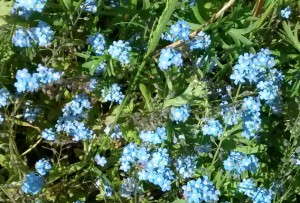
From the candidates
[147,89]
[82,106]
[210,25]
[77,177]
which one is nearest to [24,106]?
[82,106]

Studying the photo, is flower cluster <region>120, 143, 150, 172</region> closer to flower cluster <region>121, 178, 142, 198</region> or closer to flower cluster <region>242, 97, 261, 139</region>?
flower cluster <region>121, 178, 142, 198</region>

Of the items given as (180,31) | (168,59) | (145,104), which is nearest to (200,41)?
(180,31)

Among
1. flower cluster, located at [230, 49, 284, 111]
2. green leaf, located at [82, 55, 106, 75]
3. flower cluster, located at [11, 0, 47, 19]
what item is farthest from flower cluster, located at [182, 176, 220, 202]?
flower cluster, located at [11, 0, 47, 19]

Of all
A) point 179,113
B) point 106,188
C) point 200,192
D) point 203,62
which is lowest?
point 106,188

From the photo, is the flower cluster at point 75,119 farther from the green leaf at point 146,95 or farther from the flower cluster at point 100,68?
the green leaf at point 146,95

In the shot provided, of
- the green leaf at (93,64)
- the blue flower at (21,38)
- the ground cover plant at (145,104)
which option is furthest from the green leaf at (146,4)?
the blue flower at (21,38)

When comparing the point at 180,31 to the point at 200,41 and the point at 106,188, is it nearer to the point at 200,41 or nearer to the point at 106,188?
the point at 200,41

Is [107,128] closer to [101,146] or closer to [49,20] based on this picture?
[101,146]
